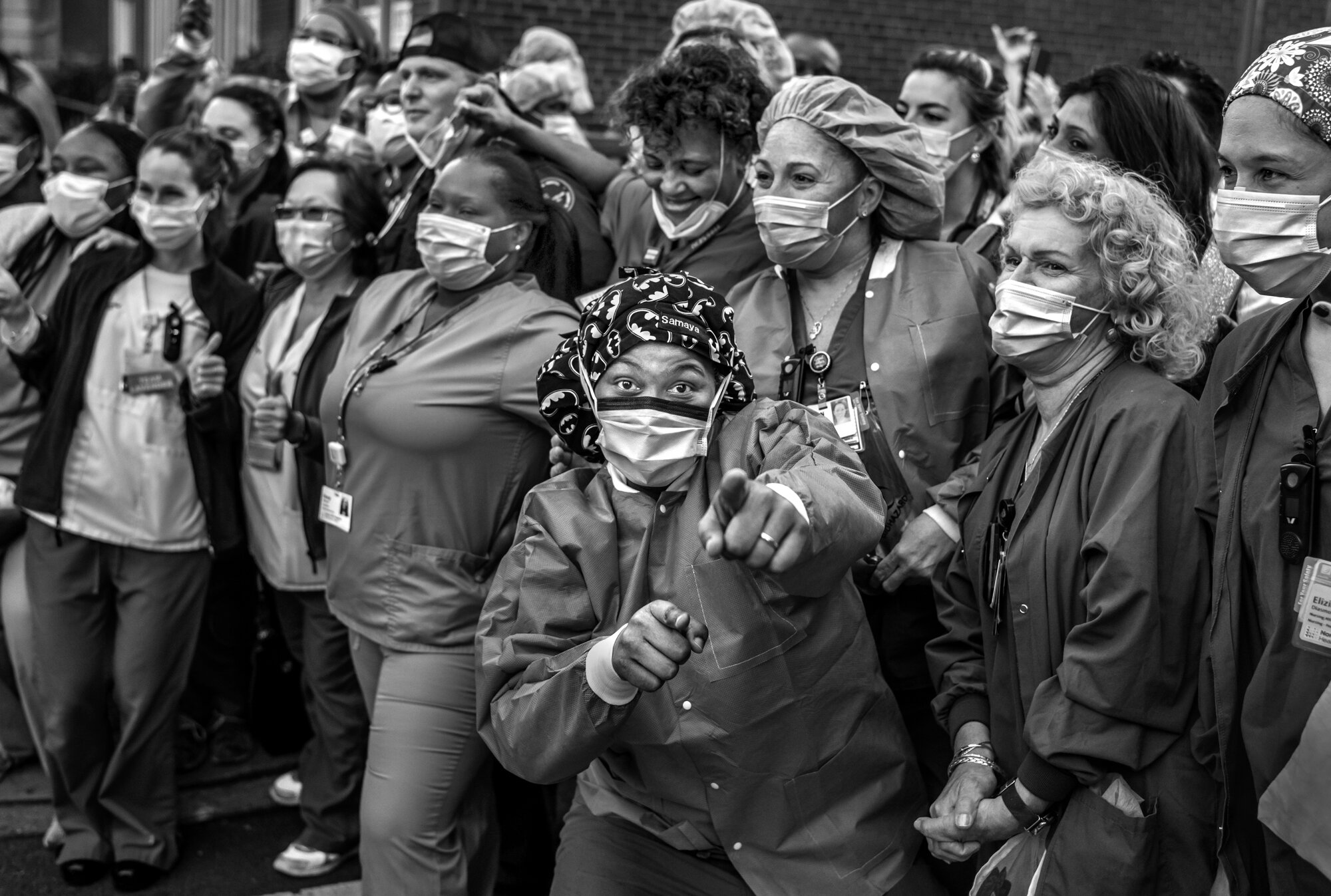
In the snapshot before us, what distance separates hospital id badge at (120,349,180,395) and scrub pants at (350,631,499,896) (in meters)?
1.48

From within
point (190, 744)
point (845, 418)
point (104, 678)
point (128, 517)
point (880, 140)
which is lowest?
point (190, 744)

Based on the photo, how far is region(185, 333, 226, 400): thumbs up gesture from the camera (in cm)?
443

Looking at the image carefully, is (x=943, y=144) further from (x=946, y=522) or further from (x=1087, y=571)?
(x=1087, y=571)

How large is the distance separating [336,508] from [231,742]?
202 cm

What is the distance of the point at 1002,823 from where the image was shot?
2.66m

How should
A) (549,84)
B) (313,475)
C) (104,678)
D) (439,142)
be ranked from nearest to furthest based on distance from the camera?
(313,475), (104,678), (439,142), (549,84)

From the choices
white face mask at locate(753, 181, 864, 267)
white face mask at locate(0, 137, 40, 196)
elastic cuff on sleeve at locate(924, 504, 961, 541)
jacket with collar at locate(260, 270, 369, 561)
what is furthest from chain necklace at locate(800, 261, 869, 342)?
white face mask at locate(0, 137, 40, 196)

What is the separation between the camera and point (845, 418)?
3.31m

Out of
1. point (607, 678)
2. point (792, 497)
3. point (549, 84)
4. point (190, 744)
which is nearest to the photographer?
point (792, 497)

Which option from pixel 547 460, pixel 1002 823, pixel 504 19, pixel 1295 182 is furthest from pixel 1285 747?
pixel 504 19

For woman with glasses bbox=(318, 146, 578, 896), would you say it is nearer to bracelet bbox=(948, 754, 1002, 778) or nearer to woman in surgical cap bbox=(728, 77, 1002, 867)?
woman in surgical cap bbox=(728, 77, 1002, 867)

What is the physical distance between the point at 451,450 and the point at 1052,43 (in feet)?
28.9

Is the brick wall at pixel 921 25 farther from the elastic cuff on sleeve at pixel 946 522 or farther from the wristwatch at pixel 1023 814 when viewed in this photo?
the wristwatch at pixel 1023 814

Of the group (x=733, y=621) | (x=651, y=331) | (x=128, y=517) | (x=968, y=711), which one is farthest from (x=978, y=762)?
(x=128, y=517)
